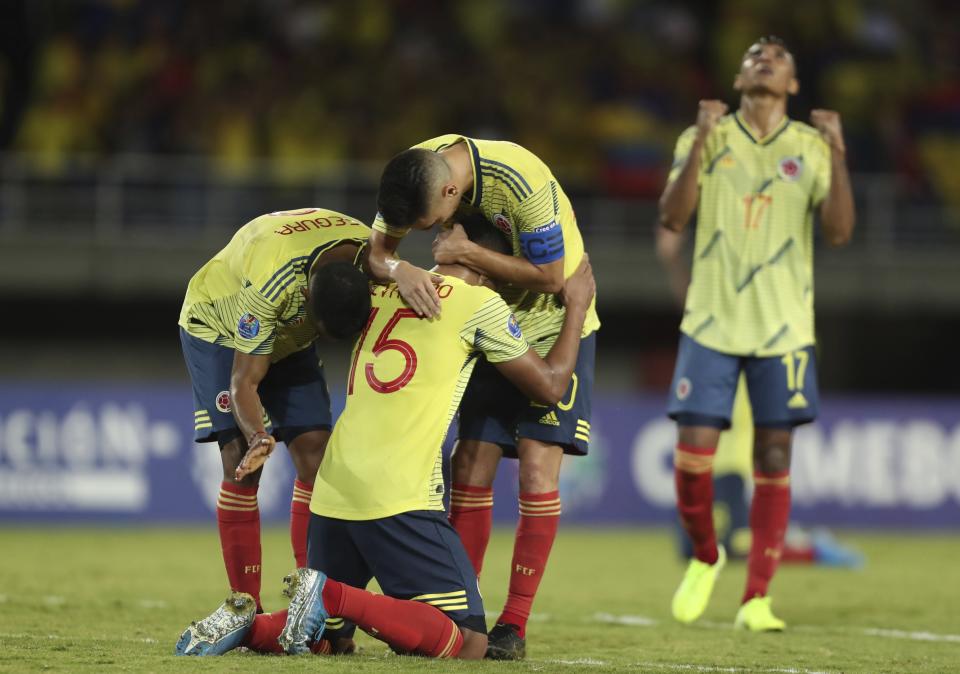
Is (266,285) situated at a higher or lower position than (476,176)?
lower

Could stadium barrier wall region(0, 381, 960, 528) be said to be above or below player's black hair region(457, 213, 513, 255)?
below

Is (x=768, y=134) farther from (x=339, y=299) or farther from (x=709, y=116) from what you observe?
(x=339, y=299)

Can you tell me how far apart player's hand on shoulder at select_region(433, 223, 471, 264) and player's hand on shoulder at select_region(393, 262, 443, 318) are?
1.35 feet

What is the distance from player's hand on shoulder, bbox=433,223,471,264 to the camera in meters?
5.62

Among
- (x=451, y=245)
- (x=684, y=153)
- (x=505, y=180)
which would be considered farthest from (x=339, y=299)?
(x=684, y=153)

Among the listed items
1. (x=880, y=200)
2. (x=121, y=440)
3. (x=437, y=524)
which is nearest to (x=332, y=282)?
(x=437, y=524)

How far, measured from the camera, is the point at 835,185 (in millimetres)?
6992

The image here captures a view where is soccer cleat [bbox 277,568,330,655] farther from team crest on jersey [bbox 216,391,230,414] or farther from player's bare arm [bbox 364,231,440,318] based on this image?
Result: team crest on jersey [bbox 216,391,230,414]

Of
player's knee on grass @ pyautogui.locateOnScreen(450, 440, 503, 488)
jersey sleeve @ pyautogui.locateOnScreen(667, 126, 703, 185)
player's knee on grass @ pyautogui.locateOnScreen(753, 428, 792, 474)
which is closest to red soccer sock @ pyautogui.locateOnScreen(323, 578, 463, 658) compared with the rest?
player's knee on grass @ pyautogui.locateOnScreen(450, 440, 503, 488)

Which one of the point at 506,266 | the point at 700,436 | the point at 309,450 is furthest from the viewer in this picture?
the point at 700,436

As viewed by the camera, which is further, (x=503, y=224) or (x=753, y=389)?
(x=753, y=389)

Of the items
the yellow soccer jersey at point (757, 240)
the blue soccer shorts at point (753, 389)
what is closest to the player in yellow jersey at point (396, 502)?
the blue soccer shorts at point (753, 389)

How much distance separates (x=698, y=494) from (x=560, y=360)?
1.75 m

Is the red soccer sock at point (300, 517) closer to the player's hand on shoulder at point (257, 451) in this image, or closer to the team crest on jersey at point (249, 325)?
the player's hand on shoulder at point (257, 451)
